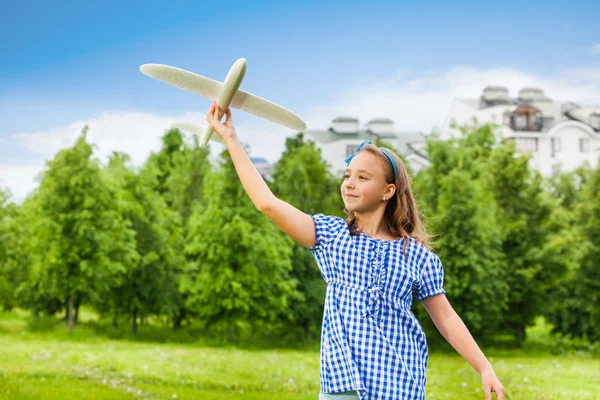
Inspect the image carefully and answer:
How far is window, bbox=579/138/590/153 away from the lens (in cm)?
2830

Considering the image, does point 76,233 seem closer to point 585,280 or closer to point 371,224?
point 585,280

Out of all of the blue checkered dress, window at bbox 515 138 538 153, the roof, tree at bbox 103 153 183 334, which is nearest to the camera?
the blue checkered dress

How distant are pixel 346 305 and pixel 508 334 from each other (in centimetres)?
1473

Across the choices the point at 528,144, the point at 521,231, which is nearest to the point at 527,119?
the point at 528,144

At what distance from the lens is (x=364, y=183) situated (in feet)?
7.50

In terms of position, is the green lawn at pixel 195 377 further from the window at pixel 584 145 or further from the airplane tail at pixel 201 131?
the window at pixel 584 145

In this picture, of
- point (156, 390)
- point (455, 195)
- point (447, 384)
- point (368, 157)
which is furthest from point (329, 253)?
point (455, 195)

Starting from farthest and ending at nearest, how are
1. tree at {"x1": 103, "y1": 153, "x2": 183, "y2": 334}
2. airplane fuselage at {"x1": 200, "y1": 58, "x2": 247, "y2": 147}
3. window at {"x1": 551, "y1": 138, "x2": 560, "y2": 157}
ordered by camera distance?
window at {"x1": 551, "y1": 138, "x2": 560, "y2": 157} < tree at {"x1": 103, "y1": 153, "x2": 183, "y2": 334} < airplane fuselage at {"x1": 200, "y1": 58, "x2": 247, "y2": 147}

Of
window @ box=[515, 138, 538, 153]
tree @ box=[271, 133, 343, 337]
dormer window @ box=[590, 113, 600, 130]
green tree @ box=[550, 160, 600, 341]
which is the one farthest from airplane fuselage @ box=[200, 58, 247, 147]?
dormer window @ box=[590, 113, 600, 130]

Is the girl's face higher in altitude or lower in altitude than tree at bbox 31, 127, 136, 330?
lower

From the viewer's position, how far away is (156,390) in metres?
6.75

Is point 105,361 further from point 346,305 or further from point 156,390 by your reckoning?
point 346,305

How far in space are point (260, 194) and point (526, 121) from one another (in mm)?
28014

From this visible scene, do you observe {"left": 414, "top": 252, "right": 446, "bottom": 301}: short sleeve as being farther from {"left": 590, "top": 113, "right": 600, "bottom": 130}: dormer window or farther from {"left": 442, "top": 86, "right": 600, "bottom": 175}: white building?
{"left": 590, "top": 113, "right": 600, "bottom": 130}: dormer window
